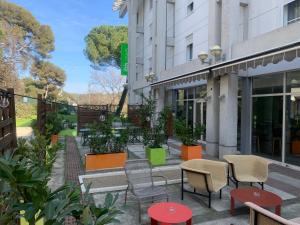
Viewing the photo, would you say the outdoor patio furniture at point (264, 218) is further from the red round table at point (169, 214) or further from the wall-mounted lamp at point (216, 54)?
the wall-mounted lamp at point (216, 54)

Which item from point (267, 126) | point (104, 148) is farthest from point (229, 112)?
point (104, 148)

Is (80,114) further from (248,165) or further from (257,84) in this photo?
(248,165)

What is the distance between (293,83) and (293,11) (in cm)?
260

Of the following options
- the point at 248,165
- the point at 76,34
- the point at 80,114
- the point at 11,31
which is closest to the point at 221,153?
the point at 248,165

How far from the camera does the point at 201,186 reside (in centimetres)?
543

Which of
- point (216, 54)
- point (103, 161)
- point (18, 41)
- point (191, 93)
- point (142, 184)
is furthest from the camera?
point (18, 41)

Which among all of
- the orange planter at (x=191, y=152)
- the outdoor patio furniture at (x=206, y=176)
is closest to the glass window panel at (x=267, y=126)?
the orange planter at (x=191, y=152)

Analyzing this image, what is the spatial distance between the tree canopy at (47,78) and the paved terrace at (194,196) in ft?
96.1

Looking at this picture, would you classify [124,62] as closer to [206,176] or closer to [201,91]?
[201,91]

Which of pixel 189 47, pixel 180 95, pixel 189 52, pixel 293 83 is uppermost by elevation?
pixel 189 47

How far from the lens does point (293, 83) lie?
863cm

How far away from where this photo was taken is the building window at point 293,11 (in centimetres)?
873

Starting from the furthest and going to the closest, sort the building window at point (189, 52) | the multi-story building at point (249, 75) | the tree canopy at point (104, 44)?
the tree canopy at point (104, 44), the building window at point (189, 52), the multi-story building at point (249, 75)

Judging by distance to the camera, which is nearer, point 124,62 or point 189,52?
point 189,52
